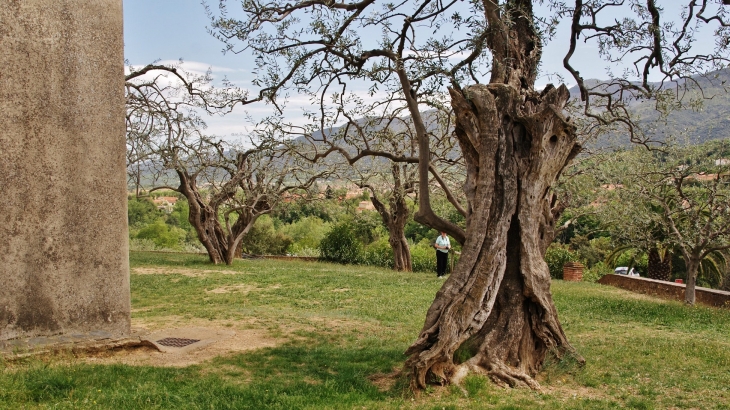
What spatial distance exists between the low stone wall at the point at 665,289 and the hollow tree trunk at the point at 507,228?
998 cm

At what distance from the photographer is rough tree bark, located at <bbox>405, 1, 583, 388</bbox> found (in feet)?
22.1

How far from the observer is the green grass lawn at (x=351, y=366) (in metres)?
5.77

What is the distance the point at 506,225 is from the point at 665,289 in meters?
12.6

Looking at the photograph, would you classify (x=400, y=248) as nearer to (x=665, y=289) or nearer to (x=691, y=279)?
(x=665, y=289)

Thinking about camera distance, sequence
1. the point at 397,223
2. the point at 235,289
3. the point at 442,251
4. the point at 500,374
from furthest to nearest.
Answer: the point at 397,223, the point at 442,251, the point at 235,289, the point at 500,374

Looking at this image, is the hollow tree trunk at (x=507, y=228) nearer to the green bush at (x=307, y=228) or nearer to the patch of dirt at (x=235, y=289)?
the patch of dirt at (x=235, y=289)

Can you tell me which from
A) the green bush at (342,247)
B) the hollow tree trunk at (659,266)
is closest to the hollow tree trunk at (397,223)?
the green bush at (342,247)

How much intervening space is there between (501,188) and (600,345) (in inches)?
135

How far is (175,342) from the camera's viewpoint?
8234 mm

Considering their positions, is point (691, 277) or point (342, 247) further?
point (342, 247)

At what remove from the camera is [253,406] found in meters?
5.56

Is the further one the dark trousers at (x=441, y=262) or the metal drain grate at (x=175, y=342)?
the dark trousers at (x=441, y=262)

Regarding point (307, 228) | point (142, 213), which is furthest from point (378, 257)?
point (142, 213)

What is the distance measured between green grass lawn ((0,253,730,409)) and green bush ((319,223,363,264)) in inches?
605
